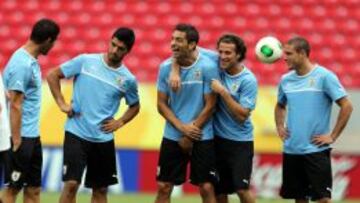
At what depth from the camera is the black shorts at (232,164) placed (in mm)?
10859

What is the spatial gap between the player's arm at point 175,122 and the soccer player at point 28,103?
1.26 meters

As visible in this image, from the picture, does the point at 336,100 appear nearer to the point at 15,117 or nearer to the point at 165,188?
the point at 165,188

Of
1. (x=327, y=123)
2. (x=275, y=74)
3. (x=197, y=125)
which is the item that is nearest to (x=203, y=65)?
(x=197, y=125)

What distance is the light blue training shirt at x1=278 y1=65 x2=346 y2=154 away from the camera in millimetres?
10680

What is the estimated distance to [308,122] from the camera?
421 inches

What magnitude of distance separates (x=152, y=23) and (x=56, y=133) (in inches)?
210

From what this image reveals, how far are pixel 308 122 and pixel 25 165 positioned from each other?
2.93 m

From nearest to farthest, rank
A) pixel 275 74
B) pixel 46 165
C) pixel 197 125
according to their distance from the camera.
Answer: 1. pixel 197 125
2. pixel 46 165
3. pixel 275 74

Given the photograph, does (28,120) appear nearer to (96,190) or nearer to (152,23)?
(96,190)

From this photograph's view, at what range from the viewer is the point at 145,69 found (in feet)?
64.1

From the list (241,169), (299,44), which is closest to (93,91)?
(241,169)

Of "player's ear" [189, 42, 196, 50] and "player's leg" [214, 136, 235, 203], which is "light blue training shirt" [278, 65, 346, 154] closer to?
"player's leg" [214, 136, 235, 203]

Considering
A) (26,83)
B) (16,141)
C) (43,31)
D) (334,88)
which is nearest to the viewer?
(16,141)

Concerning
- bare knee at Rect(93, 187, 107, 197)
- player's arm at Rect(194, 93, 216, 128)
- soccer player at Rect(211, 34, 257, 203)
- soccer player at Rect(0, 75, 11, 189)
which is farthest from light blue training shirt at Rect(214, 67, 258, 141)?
soccer player at Rect(0, 75, 11, 189)
